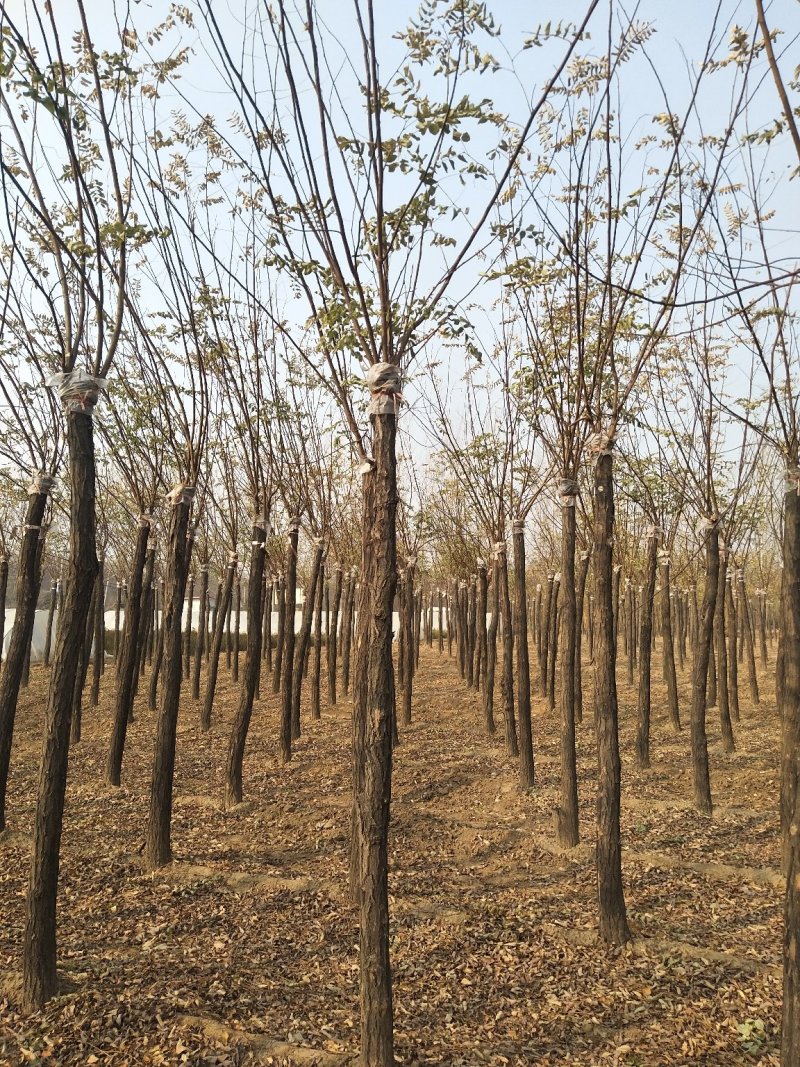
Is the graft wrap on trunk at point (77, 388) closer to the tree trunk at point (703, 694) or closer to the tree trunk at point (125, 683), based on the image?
the tree trunk at point (125, 683)

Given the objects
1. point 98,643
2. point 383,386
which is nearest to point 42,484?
point 383,386

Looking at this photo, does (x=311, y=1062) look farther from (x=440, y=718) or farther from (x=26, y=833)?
(x=440, y=718)

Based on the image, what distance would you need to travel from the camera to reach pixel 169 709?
6551mm

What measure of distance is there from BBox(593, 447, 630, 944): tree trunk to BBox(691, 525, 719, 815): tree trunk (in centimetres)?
312

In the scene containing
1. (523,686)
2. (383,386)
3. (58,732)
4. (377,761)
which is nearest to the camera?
(377,761)

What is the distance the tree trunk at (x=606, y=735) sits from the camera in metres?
5.05

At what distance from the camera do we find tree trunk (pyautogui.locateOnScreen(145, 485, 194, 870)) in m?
6.38

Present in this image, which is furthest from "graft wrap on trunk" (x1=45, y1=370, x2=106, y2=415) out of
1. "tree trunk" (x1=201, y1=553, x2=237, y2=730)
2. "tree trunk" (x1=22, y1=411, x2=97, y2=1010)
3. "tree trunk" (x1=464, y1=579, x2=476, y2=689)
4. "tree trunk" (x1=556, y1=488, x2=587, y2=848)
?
"tree trunk" (x1=464, y1=579, x2=476, y2=689)

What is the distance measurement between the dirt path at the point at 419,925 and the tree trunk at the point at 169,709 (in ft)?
1.00

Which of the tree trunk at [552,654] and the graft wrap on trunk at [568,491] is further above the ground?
the graft wrap on trunk at [568,491]

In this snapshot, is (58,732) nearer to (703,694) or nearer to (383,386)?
(383,386)

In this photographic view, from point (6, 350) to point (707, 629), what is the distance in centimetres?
847


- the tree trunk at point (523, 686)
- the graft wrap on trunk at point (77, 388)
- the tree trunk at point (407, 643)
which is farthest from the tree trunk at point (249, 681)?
the tree trunk at point (407, 643)

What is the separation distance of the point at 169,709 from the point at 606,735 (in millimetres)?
3978
